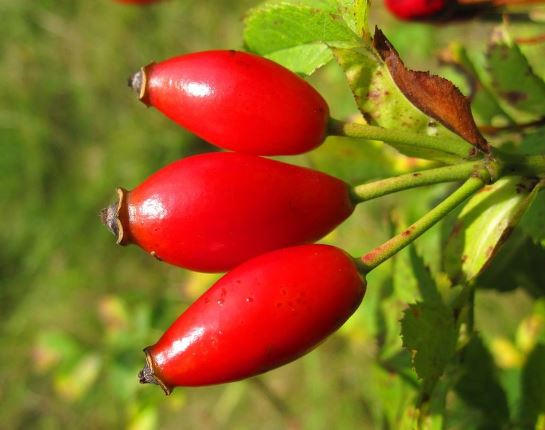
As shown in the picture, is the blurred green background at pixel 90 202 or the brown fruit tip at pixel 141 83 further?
the blurred green background at pixel 90 202

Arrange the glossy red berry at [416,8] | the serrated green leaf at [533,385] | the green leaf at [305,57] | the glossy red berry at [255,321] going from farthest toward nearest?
1. the glossy red berry at [416,8]
2. the serrated green leaf at [533,385]
3. the green leaf at [305,57]
4. the glossy red berry at [255,321]

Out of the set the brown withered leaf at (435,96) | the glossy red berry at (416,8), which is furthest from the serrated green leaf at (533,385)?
the glossy red berry at (416,8)

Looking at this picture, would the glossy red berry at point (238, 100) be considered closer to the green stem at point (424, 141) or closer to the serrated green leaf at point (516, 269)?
the green stem at point (424, 141)

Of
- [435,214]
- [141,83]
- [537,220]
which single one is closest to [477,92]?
[537,220]

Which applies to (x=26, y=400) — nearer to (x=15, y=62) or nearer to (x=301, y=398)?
(x=301, y=398)

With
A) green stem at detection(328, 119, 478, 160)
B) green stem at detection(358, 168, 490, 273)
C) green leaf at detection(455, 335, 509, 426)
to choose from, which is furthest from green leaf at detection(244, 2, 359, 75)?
green leaf at detection(455, 335, 509, 426)

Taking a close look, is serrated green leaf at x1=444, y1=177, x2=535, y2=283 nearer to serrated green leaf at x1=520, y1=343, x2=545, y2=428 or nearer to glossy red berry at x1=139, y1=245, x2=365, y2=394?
glossy red berry at x1=139, y1=245, x2=365, y2=394
